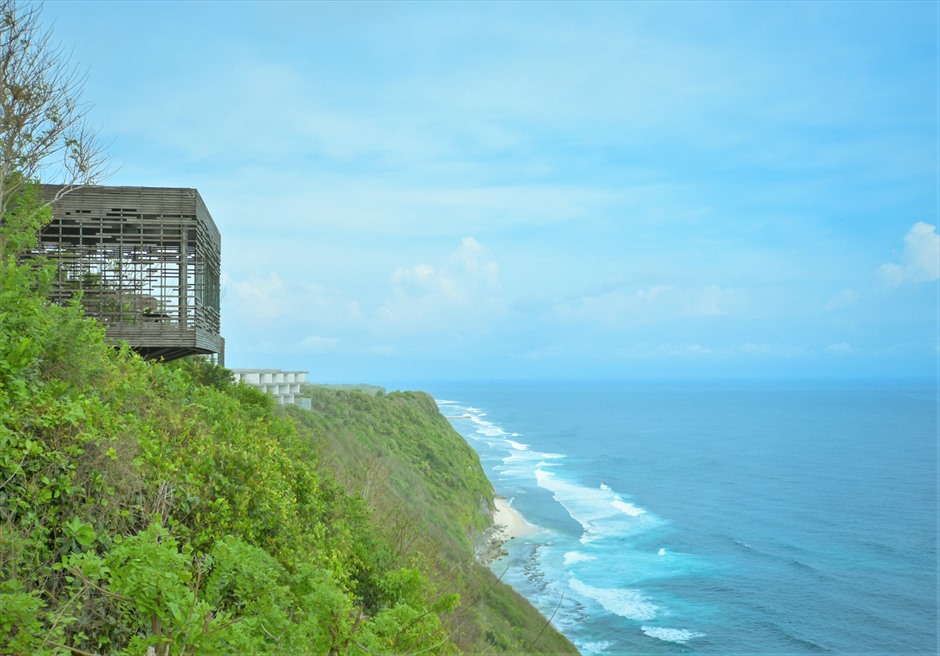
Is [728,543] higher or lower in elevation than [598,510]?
lower

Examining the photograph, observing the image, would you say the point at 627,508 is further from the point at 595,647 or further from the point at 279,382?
the point at 279,382

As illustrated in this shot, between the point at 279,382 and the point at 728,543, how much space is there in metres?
A: 33.7

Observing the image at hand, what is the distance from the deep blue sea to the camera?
115 feet

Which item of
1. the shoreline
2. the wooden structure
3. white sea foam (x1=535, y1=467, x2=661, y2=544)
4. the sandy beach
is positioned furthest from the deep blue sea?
the wooden structure

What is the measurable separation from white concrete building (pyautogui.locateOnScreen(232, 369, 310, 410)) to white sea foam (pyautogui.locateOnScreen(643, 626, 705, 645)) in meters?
19.5

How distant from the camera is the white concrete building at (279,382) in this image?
3294 cm

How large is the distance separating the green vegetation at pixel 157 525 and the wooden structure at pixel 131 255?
221 cm

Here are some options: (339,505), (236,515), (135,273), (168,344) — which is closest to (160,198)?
(135,273)

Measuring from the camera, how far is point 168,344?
17.1 m

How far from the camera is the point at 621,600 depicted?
3794 centimetres

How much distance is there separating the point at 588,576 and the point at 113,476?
3616 centimetres

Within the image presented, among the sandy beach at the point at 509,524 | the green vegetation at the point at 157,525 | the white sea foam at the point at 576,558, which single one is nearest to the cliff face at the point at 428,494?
the sandy beach at the point at 509,524

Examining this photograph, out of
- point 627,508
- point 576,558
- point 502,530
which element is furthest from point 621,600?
point 627,508

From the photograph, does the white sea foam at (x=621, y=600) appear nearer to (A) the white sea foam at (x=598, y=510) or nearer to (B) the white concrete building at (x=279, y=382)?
(A) the white sea foam at (x=598, y=510)
